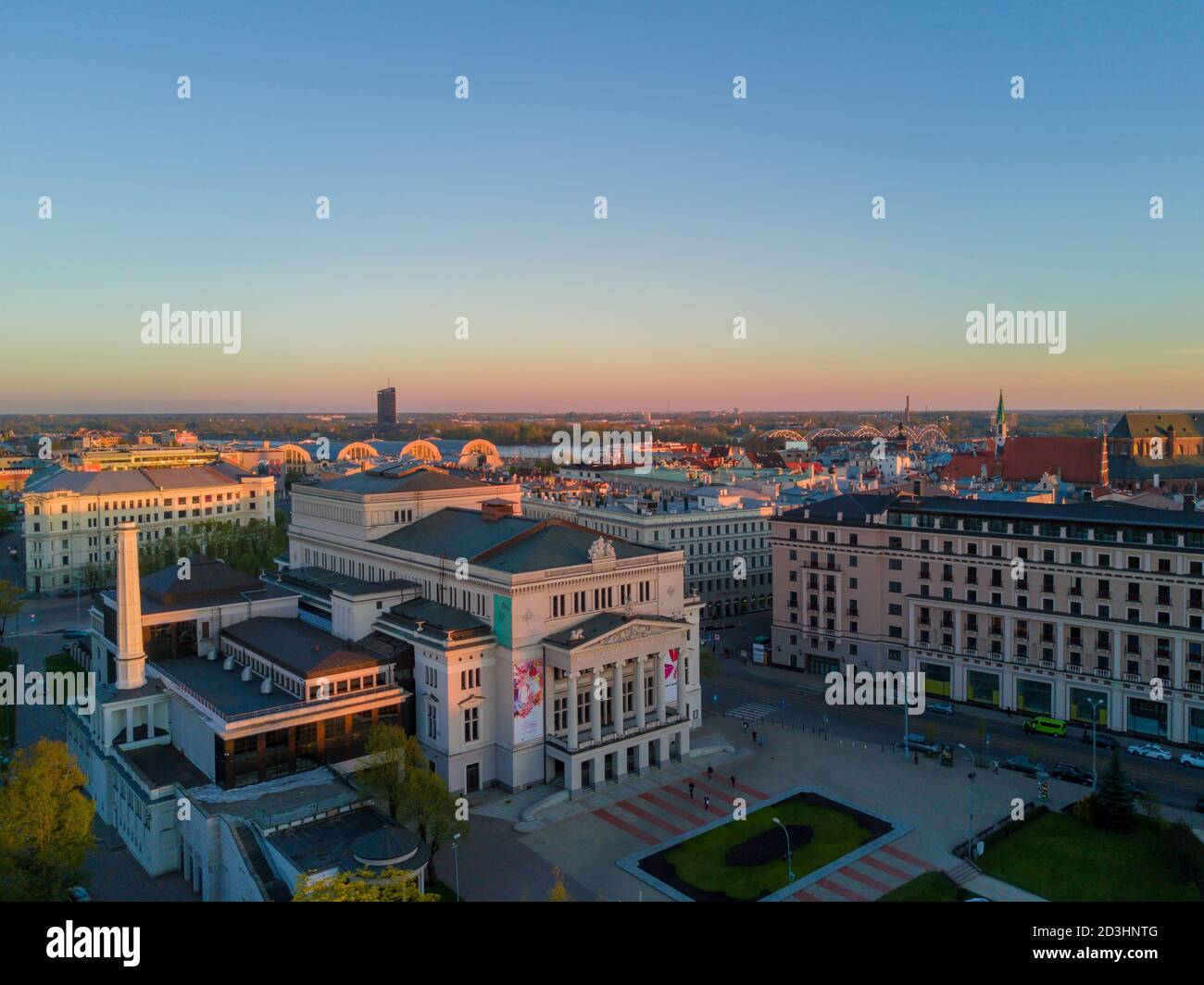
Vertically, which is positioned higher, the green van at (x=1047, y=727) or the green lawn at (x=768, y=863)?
the green van at (x=1047, y=727)

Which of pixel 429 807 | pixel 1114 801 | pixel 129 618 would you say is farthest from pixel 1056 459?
pixel 129 618

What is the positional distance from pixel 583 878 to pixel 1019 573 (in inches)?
1415

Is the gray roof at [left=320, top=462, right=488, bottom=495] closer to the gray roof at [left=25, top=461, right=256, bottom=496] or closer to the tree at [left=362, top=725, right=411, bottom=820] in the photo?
the tree at [left=362, top=725, right=411, bottom=820]

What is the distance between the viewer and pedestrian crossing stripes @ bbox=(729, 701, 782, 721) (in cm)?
5797

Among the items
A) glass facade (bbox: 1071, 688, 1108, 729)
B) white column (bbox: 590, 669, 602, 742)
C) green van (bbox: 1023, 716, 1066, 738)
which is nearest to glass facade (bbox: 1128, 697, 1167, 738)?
glass facade (bbox: 1071, 688, 1108, 729)

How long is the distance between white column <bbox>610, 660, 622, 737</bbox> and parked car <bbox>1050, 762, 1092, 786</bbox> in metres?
22.8

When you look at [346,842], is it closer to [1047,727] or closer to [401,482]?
[401,482]

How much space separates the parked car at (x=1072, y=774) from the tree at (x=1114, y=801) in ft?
17.4

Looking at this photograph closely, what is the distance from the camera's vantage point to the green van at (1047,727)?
5362cm

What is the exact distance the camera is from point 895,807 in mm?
43469

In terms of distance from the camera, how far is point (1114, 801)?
40.7m

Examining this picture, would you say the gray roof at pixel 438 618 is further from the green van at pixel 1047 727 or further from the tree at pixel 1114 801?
the green van at pixel 1047 727

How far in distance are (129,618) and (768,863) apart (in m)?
35.0

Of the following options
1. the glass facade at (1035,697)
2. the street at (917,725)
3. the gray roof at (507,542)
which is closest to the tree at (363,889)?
the gray roof at (507,542)
